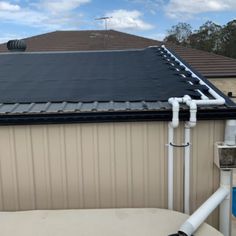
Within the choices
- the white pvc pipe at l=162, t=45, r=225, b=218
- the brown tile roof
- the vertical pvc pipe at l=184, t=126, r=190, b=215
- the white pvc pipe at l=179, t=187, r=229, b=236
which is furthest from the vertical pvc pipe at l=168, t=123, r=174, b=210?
the brown tile roof

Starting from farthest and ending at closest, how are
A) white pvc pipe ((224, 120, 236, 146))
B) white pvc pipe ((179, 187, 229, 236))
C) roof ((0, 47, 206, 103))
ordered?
1. roof ((0, 47, 206, 103))
2. white pvc pipe ((224, 120, 236, 146))
3. white pvc pipe ((179, 187, 229, 236))

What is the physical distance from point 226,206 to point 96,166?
5.04 ft

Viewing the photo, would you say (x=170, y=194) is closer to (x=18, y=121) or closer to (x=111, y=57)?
(x=18, y=121)

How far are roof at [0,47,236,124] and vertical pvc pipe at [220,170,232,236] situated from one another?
0.67m

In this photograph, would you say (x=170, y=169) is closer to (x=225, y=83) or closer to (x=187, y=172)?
(x=187, y=172)

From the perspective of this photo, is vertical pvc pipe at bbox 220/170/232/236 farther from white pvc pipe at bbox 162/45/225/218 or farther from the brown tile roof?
the brown tile roof

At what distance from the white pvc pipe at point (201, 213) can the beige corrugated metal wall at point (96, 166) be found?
0.80ft

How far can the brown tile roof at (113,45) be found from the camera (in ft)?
46.0

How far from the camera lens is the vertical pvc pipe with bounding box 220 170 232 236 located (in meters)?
3.73

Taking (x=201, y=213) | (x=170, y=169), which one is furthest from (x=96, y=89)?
(x=201, y=213)

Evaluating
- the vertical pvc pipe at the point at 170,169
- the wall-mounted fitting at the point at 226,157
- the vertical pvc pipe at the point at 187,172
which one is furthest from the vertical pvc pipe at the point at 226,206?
the vertical pvc pipe at the point at 170,169

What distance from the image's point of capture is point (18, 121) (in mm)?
3658

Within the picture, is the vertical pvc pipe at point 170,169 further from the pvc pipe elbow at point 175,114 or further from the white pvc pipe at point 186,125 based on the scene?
the pvc pipe elbow at point 175,114

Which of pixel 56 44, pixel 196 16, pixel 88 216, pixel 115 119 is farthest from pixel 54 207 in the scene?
pixel 196 16
